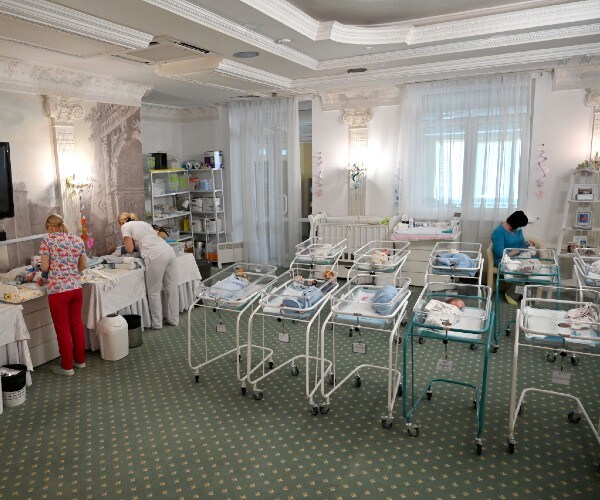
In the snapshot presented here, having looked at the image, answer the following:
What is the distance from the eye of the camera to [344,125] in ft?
24.4

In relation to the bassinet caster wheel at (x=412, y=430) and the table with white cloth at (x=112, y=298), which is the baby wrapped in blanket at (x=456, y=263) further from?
the table with white cloth at (x=112, y=298)

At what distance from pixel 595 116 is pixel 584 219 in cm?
127

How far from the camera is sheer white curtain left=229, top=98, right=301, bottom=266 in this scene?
7.88 m

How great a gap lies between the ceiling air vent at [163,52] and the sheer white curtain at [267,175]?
297 cm

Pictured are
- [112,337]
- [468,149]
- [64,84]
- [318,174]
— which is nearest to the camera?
[112,337]

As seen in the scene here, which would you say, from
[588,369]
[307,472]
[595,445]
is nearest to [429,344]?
[588,369]

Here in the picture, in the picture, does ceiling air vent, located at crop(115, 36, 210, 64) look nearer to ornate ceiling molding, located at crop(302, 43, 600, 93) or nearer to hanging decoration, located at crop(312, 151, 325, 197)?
ornate ceiling molding, located at crop(302, 43, 600, 93)

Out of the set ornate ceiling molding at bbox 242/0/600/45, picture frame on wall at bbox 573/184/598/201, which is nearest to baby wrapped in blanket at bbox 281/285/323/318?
ornate ceiling molding at bbox 242/0/600/45

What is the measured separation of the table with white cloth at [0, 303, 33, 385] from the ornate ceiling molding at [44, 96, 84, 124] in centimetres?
243

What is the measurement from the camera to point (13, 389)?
3.74m

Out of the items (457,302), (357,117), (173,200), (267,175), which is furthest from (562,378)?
(173,200)

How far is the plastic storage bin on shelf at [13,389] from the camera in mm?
3727

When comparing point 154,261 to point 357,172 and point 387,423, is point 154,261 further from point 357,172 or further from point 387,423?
point 357,172

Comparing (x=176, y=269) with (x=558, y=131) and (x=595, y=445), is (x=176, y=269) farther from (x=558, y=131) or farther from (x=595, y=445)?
(x=558, y=131)
